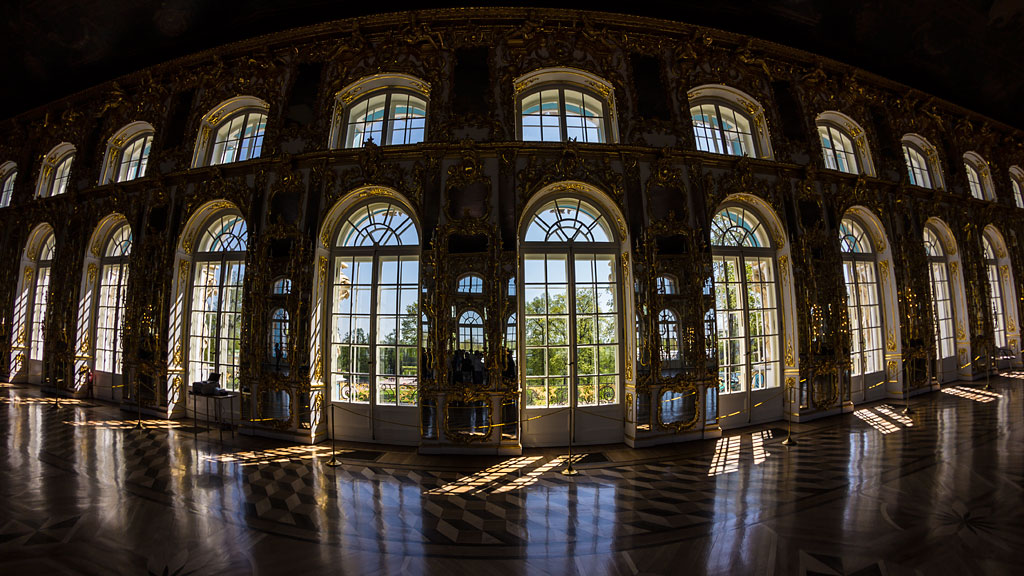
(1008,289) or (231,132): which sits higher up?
(231,132)

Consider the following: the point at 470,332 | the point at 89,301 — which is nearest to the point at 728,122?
the point at 470,332

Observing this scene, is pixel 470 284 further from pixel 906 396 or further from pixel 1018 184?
pixel 1018 184

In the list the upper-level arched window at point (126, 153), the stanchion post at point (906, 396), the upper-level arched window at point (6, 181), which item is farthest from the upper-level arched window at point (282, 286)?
the upper-level arched window at point (6, 181)

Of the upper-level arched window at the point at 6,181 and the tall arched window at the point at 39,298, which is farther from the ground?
the upper-level arched window at the point at 6,181

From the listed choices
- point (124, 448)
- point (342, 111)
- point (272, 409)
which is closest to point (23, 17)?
point (342, 111)

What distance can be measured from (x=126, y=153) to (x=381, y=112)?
757 cm

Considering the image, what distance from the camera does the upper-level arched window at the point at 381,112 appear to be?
770 cm

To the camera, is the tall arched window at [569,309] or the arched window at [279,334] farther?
the arched window at [279,334]

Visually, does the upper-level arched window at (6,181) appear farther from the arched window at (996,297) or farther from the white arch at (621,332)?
the arched window at (996,297)

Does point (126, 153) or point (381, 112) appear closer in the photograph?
point (381, 112)

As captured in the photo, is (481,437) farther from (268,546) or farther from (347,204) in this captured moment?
(347,204)

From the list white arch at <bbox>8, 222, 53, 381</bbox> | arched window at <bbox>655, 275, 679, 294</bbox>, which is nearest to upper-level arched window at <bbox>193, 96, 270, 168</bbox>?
white arch at <bbox>8, 222, 53, 381</bbox>

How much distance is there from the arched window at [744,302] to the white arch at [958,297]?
6.67 meters

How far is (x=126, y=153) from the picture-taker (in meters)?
10.2
